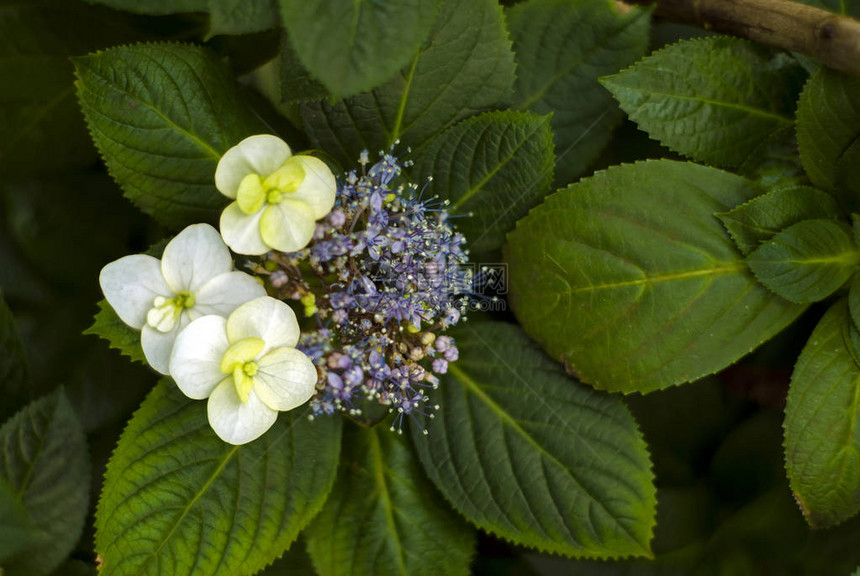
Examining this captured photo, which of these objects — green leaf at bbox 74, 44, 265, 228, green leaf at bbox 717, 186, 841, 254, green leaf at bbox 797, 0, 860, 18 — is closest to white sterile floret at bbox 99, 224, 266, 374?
green leaf at bbox 74, 44, 265, 228

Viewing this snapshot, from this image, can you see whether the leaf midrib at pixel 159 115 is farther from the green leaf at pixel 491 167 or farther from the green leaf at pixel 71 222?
the green leaf at pixel 71 222

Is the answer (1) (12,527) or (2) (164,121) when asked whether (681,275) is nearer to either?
(2) (164,121)

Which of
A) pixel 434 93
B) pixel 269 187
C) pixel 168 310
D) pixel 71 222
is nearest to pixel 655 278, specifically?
pixel 434 93

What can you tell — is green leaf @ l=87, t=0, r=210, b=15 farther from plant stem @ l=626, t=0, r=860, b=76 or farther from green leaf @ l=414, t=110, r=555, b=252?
plant stem @ l=626, t=0, r=860, b=76

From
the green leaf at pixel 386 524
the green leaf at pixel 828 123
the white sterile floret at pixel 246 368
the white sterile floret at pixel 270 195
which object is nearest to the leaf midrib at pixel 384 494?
the green leaf at pixel 386 524

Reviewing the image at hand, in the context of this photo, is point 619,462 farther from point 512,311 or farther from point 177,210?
point 177,210

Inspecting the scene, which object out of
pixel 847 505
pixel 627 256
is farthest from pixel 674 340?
pixel 847 505

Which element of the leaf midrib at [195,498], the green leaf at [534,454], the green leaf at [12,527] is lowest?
the green leaf at [534,454]
